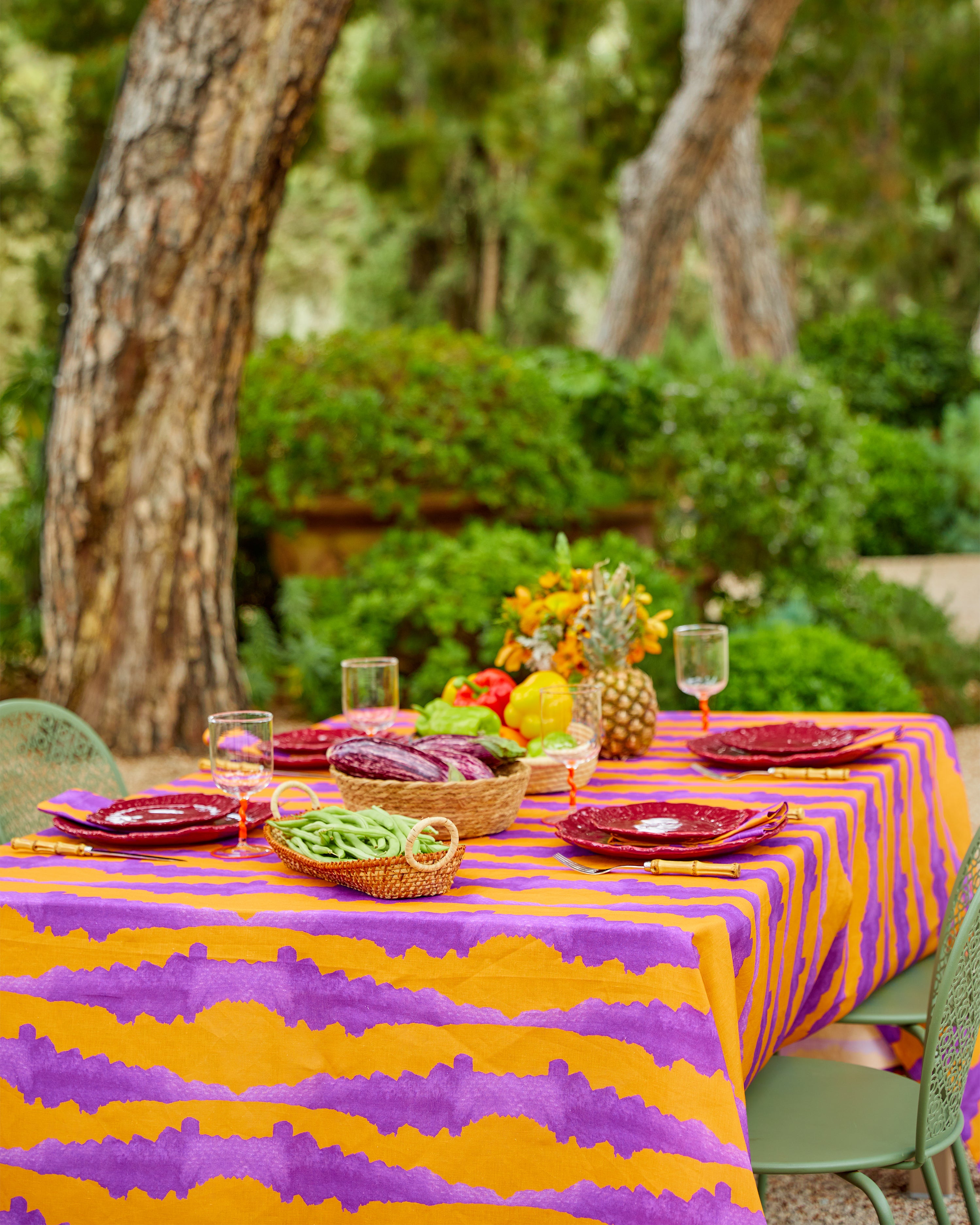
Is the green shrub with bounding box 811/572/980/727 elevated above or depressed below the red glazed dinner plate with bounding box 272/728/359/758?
below

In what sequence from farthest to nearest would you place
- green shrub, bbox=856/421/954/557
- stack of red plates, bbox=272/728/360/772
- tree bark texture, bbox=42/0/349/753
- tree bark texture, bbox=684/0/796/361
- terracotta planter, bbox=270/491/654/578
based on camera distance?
green shrub, bbox=856/421/954/557 → tree bark texture, bbox=684/0/796/361 → terracotta planter, bbox=270/491/654/578 → tree bark texture, bbox=42/0/349/753 → stack of red plates, bbox=272/728/360/772

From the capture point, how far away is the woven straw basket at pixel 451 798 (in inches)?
85.5

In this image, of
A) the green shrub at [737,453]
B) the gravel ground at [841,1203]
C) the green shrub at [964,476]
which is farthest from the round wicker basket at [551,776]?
the green shrub at [964,476]

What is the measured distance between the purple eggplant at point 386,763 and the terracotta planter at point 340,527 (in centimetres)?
476

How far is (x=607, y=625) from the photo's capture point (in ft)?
9.35

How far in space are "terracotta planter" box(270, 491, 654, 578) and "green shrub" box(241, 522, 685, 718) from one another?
0.21 metres

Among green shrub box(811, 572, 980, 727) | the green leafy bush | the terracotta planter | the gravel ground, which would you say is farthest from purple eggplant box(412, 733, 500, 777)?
the green leafy bush

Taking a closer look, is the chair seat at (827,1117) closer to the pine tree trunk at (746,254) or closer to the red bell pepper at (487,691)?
the red bell pepper at (487,691)

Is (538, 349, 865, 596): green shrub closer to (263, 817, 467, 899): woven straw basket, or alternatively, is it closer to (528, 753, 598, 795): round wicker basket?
(528, 753, 598, 795): round wicker basket

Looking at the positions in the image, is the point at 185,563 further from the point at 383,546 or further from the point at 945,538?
the point at 945,538

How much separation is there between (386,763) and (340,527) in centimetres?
506

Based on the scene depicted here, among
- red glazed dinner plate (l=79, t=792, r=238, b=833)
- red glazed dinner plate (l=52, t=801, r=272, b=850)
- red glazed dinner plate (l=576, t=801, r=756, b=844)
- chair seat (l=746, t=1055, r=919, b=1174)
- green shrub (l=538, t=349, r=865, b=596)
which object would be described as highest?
green shrub (l=538, t=349, r=865, b=596)

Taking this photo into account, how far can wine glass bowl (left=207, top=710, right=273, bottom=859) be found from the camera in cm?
214

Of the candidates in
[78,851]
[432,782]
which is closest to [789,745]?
[432,782]
